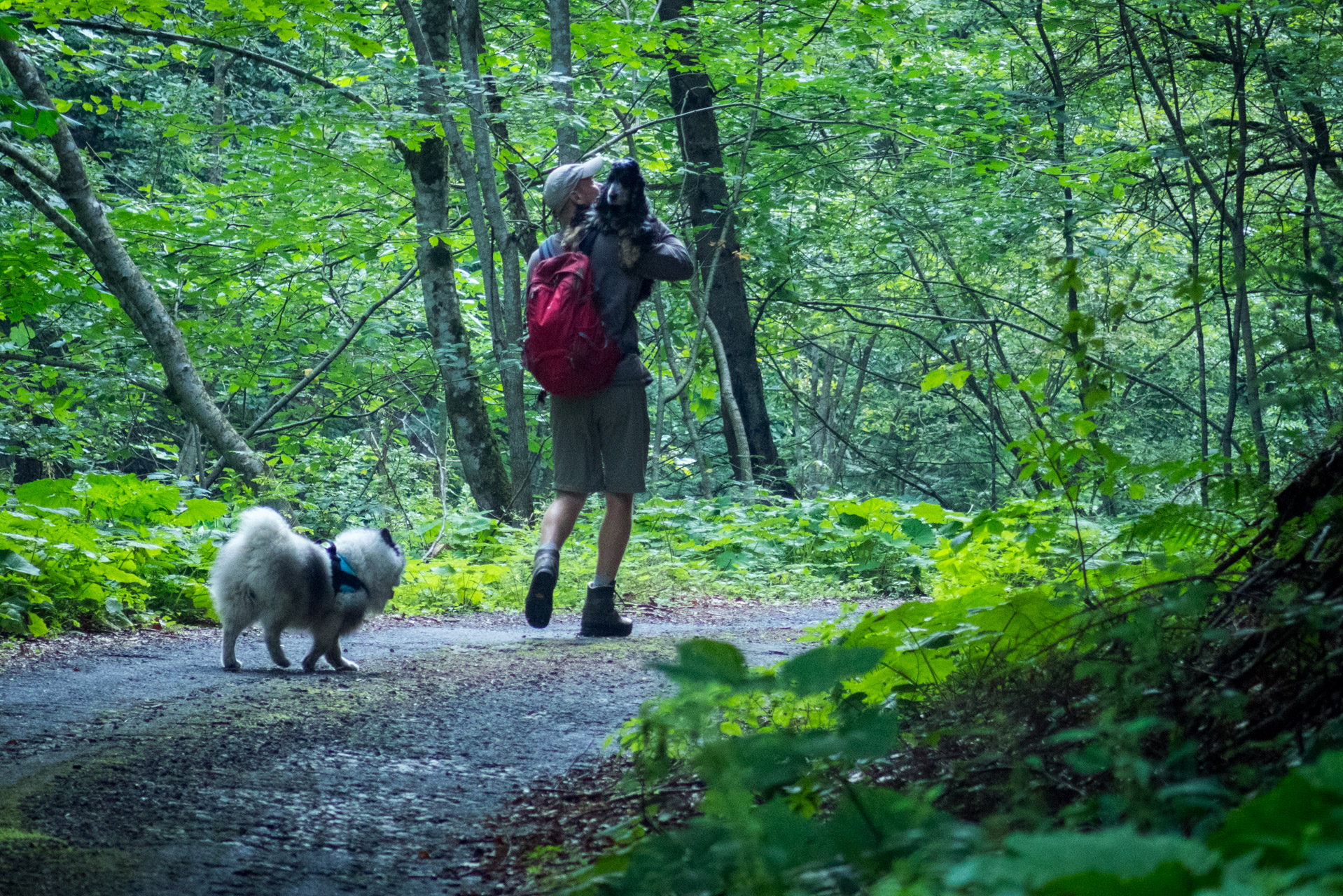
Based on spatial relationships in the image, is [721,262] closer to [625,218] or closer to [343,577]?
[625,218]

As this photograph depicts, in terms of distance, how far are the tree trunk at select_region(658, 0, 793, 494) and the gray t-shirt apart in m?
6.34

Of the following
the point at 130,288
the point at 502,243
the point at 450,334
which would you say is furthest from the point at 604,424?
the point at 130,288

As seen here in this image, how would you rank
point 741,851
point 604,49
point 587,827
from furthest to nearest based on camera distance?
point 604,49 < point 587,827 < point 741,851

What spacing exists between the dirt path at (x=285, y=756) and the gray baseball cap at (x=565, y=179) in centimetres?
236

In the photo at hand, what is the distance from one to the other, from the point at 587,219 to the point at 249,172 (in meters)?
9.08

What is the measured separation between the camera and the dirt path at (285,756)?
2.10 meters

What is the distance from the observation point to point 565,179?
5391 mm

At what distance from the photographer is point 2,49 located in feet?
26.1

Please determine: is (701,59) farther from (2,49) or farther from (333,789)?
(333,789)

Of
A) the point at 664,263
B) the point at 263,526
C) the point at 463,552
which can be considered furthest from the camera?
the point at 463,552

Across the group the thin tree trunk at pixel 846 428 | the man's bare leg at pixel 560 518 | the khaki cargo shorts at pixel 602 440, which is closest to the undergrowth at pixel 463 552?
the man's bare leg at pixel 560 518

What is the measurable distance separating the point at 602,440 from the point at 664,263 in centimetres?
96

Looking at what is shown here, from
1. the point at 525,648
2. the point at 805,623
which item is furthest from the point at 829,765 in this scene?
the point at 805,623

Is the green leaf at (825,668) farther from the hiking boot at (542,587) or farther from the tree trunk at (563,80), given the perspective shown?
the tree trunk at (563,80)
